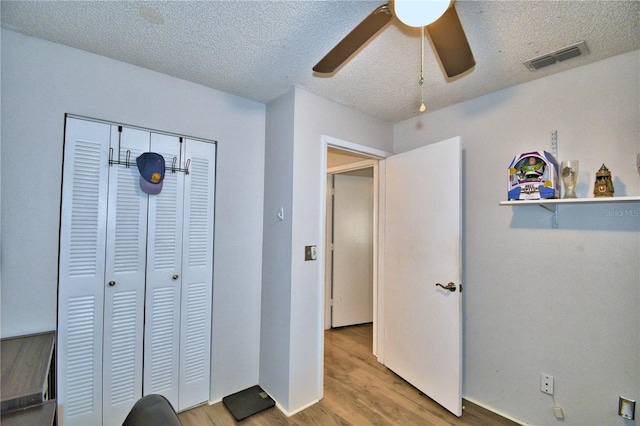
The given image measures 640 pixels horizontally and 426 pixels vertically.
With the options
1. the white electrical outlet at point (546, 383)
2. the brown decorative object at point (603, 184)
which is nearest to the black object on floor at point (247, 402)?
the white electrical outlet at point (546, 383)

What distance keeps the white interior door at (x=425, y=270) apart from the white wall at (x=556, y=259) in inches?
10.2

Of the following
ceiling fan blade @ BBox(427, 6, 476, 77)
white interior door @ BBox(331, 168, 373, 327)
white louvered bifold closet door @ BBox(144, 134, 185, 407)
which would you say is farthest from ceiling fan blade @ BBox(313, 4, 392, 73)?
white interior door @ BBox(331, 168, 373, 327)

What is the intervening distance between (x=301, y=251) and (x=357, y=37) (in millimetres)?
1433

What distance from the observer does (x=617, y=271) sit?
62.4 inches

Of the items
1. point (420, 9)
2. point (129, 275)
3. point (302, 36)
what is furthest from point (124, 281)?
point (420, 9)

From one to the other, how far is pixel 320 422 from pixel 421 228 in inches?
63.9

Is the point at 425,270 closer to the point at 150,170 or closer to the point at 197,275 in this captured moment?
the point at 197,275

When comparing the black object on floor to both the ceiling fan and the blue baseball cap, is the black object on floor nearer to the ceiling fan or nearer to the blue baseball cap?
the blue baseball cap

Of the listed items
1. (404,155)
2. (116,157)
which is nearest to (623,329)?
(404,155)

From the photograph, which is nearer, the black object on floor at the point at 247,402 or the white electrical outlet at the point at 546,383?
the white electrical outlet at the point at 546,383

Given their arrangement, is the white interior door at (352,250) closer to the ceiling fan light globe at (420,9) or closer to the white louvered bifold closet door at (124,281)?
the white louvered bifold closet door at (124,281)

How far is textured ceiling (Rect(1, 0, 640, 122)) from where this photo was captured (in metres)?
1.29

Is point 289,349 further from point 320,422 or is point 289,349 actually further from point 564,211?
point 564,211

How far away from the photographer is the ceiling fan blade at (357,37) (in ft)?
3.28
